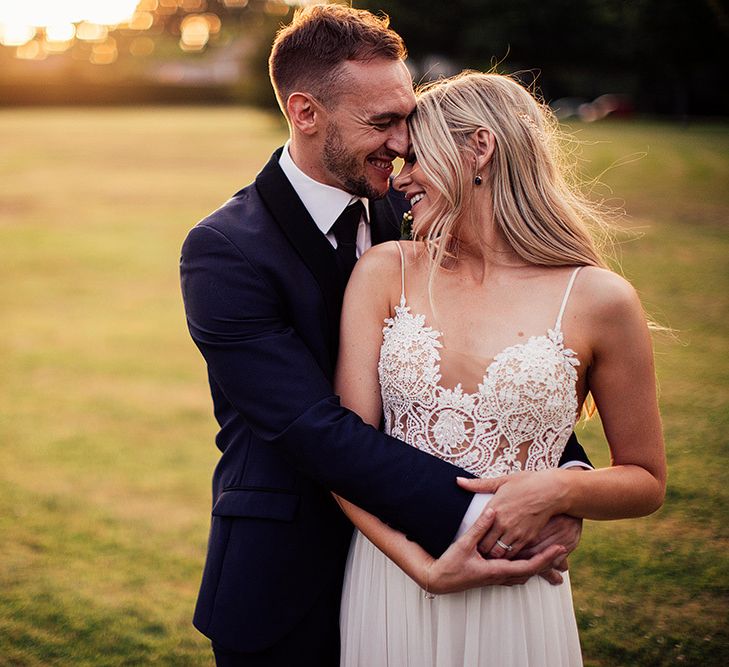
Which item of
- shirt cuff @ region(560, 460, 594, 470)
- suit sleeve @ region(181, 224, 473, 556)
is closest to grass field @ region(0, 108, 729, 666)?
shirt cuff @ region(560, 460, 594, 470)

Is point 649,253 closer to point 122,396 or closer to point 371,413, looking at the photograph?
point 122,396

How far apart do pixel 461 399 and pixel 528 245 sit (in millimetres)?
485

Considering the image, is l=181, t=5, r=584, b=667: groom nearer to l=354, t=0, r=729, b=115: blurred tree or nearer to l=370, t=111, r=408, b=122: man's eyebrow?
l=370, t=111, r=408, b=122: man's eyebrow

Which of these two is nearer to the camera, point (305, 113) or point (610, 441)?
point (610, 441)

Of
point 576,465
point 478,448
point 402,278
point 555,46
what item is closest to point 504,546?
point 478,448

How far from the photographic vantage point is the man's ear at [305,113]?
2.63 metres

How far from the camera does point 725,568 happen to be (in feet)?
15.1

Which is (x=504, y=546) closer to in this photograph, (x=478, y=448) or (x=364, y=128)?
(x=478, y=448)

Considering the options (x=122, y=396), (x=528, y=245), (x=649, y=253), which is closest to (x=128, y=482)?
(x=122, y=396)

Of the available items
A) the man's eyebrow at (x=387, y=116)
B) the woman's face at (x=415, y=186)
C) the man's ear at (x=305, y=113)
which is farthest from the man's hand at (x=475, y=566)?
the man's ear at (x=305, y=113)

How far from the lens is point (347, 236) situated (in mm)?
2582

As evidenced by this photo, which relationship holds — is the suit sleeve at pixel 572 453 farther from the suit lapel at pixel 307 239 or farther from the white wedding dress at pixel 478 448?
the suit lapel at pixel 307 239

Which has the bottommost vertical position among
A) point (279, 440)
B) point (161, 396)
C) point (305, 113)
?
point (161, 396)

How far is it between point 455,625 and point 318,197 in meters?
1.35
